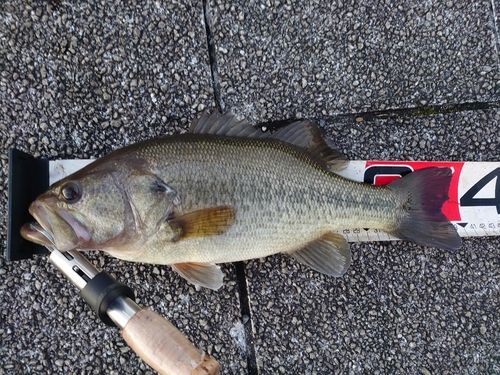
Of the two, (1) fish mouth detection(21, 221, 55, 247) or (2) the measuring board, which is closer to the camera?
(1) fish mouth detection(21, 221, 55, 247)

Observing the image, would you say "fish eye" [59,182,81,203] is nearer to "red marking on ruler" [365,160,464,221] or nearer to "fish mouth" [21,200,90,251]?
"fish mouth" [21,200,90,251]

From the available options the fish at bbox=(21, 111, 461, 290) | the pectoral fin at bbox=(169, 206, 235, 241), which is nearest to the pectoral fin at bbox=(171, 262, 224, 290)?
the fish at bbox=(21, 111, 461, 290)

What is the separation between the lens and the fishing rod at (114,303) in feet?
4.19

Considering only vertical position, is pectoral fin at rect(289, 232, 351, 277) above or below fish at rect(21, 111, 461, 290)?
below

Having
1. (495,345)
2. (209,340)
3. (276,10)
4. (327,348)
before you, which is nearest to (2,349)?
(209,340)

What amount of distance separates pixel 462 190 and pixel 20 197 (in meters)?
2.35

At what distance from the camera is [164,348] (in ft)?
4.28

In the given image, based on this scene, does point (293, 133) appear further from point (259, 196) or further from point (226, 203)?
Answer: point (226, 203)

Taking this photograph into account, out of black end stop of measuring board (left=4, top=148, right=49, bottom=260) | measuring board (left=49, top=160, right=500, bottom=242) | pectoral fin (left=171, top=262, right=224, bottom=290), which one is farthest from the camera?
measuring board (left=49, top=160, right=500, bottom=242)

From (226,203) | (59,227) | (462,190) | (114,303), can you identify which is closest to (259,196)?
(226,203)

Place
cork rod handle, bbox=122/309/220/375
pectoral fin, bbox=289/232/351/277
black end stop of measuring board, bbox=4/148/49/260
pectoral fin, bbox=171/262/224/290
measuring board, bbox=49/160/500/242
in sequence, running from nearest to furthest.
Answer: cork rod handle, bbox=122/309/220/375 → black end stop of measuring board, bbox=4/148/49/260 → pectoral fin, bbox=171/262/224/290 → pectoral fin, bbox=289/232/351/277 → measuring board, bbox=49/160/500/242

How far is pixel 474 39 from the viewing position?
2.32m

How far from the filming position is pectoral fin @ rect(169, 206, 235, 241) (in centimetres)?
168

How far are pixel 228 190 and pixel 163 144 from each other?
0.37 metres
